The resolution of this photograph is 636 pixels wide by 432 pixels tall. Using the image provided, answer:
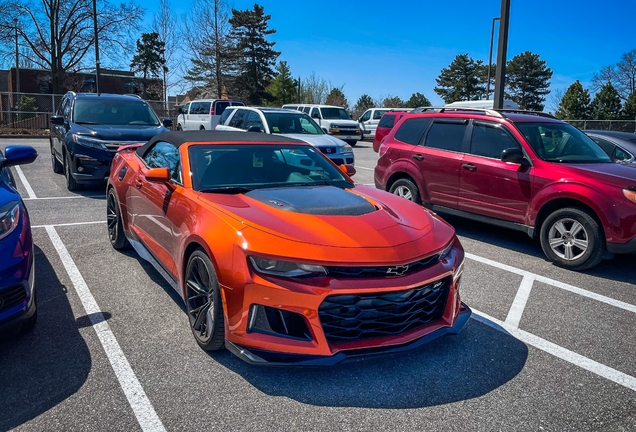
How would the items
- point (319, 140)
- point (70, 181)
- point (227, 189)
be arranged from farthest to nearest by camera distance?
point (319, 140) → point (70, 181) → point (227, 189)

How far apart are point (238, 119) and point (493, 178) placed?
28.4ft

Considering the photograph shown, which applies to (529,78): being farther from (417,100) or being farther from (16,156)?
(16,156)

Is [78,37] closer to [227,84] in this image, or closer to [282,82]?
[227,84]

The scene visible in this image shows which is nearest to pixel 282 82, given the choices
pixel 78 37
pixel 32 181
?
pixel 78 37

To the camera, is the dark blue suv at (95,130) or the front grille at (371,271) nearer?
the front grille at (371,271)

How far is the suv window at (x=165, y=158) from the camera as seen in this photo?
4.45 metres

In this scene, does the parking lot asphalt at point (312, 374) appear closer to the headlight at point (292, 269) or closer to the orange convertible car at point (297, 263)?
the orange convertible car at point (297, 263)

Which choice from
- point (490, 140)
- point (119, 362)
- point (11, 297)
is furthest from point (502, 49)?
point (11, 297)

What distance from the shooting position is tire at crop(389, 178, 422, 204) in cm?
784

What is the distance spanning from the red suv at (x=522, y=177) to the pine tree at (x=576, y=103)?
41.8 metres

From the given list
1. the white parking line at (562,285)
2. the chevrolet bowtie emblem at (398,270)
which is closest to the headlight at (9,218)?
the chevrolet bowtie emblem at (398,270)

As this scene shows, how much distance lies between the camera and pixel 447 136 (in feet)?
24.9

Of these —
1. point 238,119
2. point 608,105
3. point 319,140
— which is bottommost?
point 319,140

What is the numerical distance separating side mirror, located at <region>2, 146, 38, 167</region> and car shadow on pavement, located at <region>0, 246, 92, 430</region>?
1.23 metres
